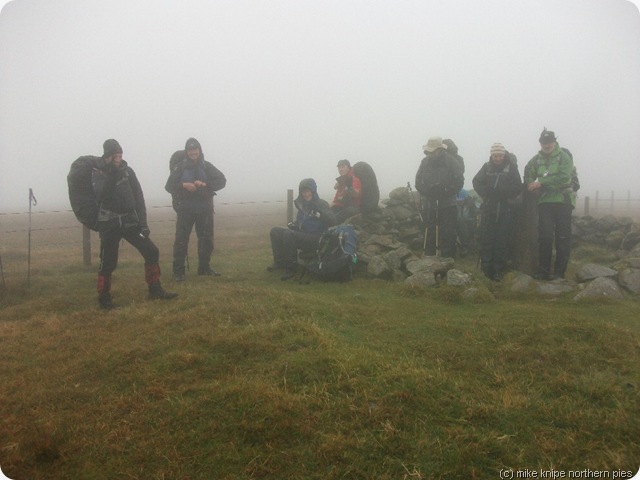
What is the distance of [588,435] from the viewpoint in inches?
136

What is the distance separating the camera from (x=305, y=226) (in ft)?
32.0

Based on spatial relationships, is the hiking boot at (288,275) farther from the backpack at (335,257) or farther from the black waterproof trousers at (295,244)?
the backpack at (335,257)

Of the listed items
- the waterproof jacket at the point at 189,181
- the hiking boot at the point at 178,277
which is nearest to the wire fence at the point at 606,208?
the waterproof jacket at the point at 189,181

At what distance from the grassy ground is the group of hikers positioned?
143 cm

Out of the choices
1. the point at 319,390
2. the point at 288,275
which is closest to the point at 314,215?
the point at 288,275

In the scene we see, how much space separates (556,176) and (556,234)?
3.40 ft

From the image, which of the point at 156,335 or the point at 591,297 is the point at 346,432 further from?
the point at 591,297

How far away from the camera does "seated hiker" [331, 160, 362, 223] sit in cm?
1140

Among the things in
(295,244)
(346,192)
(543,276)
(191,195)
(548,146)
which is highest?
(548,146)

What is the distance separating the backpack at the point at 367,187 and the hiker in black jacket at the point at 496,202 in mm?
3199

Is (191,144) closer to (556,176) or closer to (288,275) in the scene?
(288,275)

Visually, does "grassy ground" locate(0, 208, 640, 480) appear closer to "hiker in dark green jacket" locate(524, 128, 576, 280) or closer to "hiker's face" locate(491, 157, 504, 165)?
"hiker in dark green jacket" locate(524, 128, 576, 280)

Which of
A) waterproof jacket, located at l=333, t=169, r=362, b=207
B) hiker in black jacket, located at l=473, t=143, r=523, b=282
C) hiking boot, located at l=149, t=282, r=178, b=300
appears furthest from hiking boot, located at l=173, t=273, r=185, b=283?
hiker in black jacket, located at l=473, t=143, r=523, b=282

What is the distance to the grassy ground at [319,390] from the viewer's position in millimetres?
3326
